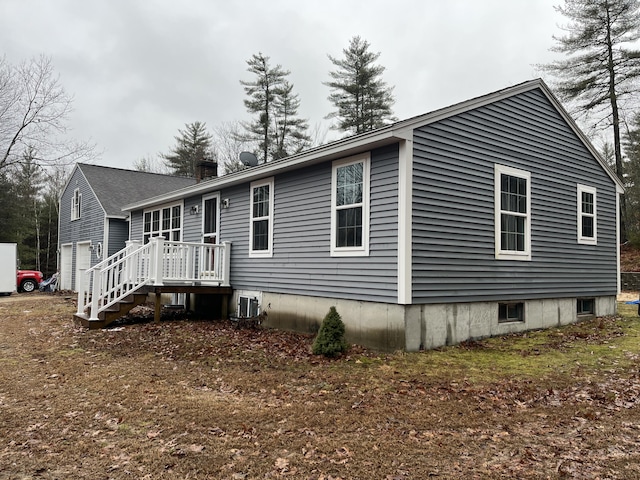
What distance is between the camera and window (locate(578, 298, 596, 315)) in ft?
37.0

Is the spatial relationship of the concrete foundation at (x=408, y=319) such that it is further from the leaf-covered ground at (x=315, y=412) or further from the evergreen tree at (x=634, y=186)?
the evergreen tree at (x=634, y=186)

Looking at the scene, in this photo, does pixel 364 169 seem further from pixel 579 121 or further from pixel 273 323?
pixel 579 121

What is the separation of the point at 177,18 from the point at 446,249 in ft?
46.3

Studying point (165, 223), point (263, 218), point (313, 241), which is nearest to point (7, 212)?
point (165, 223)

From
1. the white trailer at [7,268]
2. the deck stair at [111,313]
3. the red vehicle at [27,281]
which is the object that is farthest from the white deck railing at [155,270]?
the red vehicle at [27,281]

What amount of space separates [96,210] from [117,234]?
1.96 m

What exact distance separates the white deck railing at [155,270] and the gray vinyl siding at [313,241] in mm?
474

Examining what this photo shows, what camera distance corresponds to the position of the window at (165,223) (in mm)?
14562

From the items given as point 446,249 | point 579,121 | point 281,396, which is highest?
point 579,121

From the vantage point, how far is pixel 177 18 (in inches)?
653

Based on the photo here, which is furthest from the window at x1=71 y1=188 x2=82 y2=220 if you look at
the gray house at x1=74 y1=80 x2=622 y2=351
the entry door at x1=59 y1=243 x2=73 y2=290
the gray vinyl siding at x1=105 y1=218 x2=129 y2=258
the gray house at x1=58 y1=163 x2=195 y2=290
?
the gray house at x1=74 y1=80 x2=622 y2=351

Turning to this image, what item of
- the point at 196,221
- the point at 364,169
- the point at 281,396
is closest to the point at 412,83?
the point at 196,221

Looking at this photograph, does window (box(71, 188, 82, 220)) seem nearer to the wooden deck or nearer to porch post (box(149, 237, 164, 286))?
the wooden deck

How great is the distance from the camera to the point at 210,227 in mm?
12922
